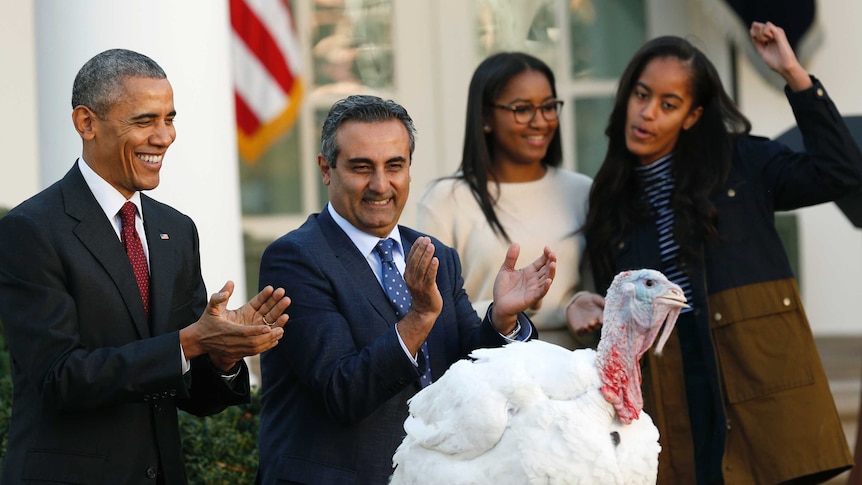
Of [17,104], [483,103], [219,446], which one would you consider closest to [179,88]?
[483,103]

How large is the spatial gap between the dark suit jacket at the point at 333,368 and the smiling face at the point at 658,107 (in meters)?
1.22

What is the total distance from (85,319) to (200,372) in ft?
1.28

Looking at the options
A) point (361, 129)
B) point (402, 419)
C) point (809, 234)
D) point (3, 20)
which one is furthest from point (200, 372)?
point (809, 234)

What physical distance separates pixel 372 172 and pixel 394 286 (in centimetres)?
36

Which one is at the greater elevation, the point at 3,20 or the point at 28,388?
the point at 3,20

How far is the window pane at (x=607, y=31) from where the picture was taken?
9.02 meters

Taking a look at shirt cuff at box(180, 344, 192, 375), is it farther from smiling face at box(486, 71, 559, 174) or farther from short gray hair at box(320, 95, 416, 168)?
smiling face at box(486, 71, 559, 174)

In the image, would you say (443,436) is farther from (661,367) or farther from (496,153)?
(496,153)

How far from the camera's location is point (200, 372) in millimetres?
3670

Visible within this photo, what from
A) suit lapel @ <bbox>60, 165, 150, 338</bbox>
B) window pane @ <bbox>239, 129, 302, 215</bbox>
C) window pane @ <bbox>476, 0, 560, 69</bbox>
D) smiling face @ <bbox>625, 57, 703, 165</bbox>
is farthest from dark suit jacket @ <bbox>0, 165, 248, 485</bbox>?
window pane @ <bbox>476, 0, 560, 69</bbox>

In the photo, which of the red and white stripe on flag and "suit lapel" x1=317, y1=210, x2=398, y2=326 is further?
the red and white stripe on flag

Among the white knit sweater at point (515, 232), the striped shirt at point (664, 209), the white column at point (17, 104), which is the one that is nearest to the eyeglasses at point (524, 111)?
the white knit sweater at point (515, 232)

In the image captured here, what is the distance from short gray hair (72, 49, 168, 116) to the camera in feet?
11.5

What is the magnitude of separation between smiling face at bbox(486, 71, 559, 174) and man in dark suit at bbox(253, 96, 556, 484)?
46.0 inches
